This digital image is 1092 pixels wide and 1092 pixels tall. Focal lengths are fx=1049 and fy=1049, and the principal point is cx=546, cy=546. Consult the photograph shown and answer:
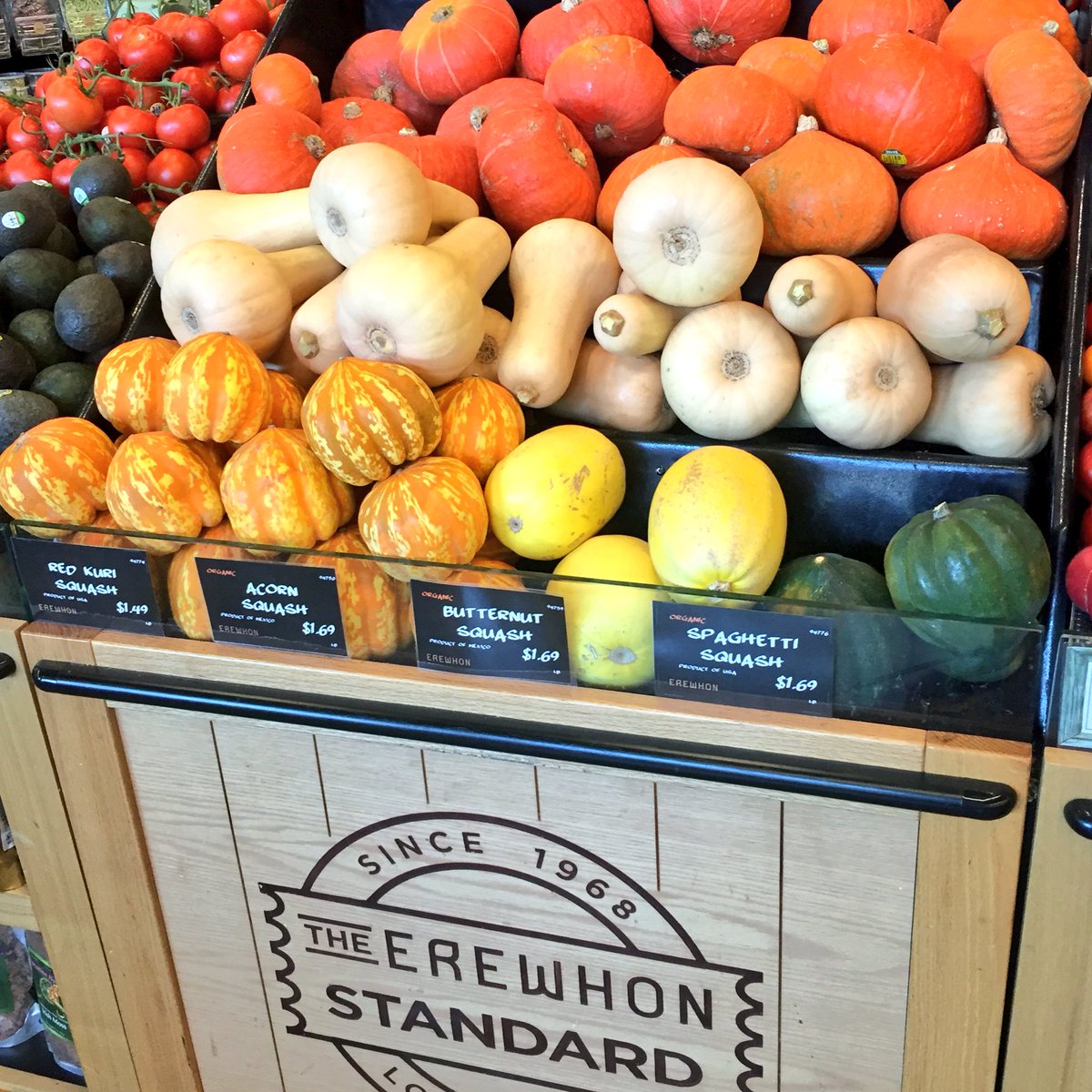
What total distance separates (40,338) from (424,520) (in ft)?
2.54

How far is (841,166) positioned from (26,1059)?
1.63 meters

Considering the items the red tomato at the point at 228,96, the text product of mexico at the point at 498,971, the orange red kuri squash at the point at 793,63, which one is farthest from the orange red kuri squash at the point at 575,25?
the text product of mexico at the point at 498,971

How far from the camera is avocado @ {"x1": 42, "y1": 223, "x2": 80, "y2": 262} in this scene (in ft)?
5.03

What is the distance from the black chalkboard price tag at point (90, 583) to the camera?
3.37 ft

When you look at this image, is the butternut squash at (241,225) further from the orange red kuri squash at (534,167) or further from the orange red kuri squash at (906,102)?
the orange red kuri squash at (906,102)

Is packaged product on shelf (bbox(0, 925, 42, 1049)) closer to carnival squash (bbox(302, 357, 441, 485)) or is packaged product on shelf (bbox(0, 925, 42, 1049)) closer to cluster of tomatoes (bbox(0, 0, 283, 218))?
carnival squash (bbox(302, 357, 441, 485))

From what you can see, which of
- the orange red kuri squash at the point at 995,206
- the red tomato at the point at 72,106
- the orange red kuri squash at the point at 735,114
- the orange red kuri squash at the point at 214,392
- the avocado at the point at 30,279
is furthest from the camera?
the red tomato at the point at 72,106

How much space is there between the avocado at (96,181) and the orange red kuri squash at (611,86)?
723mm

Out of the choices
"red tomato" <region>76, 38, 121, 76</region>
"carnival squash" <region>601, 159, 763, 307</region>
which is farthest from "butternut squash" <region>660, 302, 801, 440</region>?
"red tomato" <region>76, 38, 121, 76</region>

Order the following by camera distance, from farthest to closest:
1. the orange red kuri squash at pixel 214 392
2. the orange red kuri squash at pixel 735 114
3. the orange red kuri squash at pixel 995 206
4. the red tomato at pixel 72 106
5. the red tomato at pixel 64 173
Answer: the red tomato at pixel 72 106
the red tomato at pixel 64 173
the orange red kuri squash at pixel 735 114
the orange red kuri squash at pixel 995 206
the orange red kuri squash at pixel 214 392

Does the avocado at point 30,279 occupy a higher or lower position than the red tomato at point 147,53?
lower

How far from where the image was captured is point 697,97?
48.7 inches

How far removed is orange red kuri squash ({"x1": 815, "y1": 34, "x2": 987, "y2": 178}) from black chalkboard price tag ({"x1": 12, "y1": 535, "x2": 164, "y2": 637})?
92cm

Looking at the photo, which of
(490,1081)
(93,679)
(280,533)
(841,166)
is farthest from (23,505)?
(841,166)
